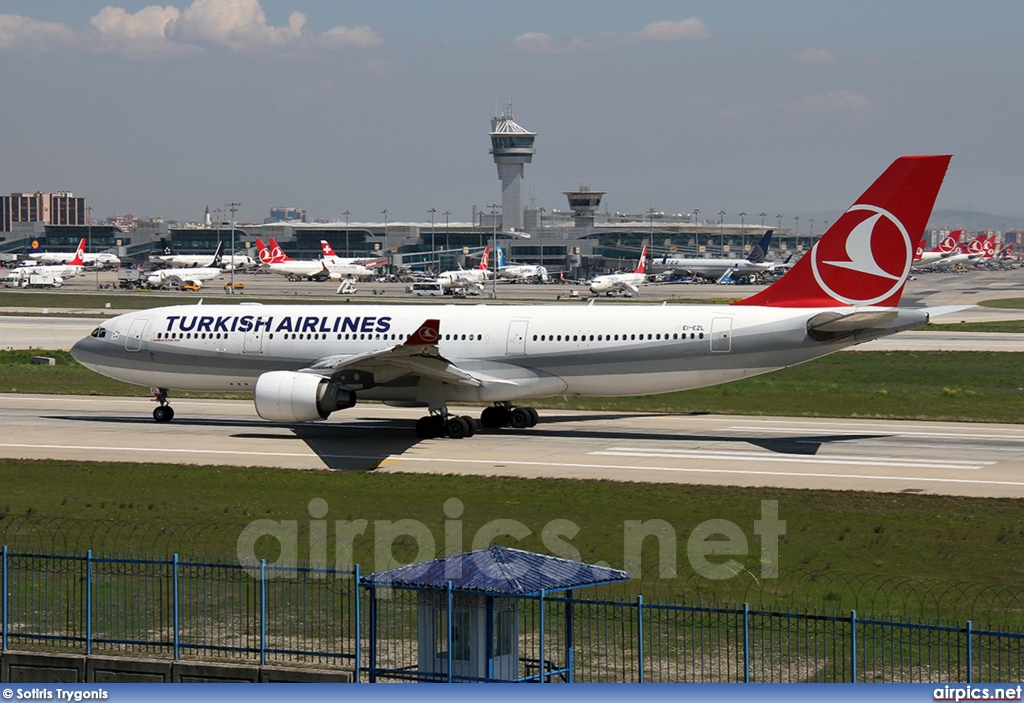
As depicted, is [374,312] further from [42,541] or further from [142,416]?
[42,541]

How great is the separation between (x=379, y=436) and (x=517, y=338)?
593 centimetres

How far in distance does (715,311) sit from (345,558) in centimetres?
2103

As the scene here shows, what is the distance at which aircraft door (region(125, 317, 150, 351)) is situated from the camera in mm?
48281

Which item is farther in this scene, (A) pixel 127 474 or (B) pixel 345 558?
(A) pixel 127 474

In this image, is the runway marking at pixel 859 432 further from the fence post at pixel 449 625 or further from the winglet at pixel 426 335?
the fence post at pixel 449 625

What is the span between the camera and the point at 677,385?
4344 cm

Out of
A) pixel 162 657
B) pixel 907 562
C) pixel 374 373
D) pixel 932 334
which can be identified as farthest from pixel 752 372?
pixel 932 334

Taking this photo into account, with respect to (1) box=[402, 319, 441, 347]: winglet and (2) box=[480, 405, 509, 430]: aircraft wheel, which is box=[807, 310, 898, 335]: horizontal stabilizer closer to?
(2) box=[480, 405, 509, 430]: aircraft wheel

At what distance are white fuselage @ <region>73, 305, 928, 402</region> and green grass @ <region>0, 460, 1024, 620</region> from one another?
29.0ft

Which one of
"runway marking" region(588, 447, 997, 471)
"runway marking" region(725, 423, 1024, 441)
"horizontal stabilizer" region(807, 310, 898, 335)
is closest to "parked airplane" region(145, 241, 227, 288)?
"runway marking" region(725, 423, 1024, 441)

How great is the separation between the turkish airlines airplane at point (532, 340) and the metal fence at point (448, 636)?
1975cm

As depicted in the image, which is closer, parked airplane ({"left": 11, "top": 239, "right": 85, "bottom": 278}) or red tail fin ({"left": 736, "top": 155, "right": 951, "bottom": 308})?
red tail fin ({"left": 736, "top": 155, "right": 951, "bottom": 308})

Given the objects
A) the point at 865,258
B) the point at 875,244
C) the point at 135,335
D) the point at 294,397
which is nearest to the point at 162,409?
the point at 135,335

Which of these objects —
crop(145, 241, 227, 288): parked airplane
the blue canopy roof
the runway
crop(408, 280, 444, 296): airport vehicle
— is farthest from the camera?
crop(145, 241, 227, 288): parked airplane
